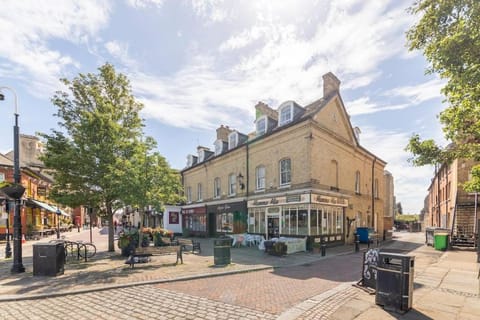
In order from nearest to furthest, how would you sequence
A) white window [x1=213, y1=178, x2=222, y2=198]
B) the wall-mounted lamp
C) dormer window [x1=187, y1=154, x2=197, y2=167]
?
1. the wall-mounted lamp
2. white window [x1=213, y1=178, x2=222, y2=198]
3. dormer window [x1=187, y1=154, x2=197, y2=167]

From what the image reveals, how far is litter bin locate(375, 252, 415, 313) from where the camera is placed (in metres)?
5.52

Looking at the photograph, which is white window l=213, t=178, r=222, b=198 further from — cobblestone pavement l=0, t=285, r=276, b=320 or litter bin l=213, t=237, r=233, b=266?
cobblestone pavement l=0, t=285, r=276, b=320

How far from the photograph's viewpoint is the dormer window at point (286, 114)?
18766 mm

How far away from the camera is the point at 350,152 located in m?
21.5

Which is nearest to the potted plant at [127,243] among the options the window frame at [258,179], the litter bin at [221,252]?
the litter bin at [221,252]

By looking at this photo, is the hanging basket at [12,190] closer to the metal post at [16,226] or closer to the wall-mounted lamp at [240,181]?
the metal post at [16,226]

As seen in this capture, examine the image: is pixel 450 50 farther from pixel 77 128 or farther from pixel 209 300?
pixel 77 128

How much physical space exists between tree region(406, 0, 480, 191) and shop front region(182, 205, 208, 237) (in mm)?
22234

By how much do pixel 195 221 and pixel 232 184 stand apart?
26.4ft

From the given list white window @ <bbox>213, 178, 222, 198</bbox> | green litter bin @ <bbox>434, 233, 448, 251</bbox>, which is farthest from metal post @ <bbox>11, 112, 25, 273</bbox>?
green litter bin @ <bbox>434, 233, 448, 251</bbox>

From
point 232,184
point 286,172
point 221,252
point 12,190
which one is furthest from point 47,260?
point 232,184

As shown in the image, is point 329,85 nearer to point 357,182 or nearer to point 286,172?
point 286,172

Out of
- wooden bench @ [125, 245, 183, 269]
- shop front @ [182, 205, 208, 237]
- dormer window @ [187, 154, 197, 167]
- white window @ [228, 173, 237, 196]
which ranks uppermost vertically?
dormer window @ [187, 154, 197, 167]

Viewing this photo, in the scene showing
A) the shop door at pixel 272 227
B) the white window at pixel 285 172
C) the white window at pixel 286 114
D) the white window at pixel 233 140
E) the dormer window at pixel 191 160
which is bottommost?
the shop door at pixel 272 227
